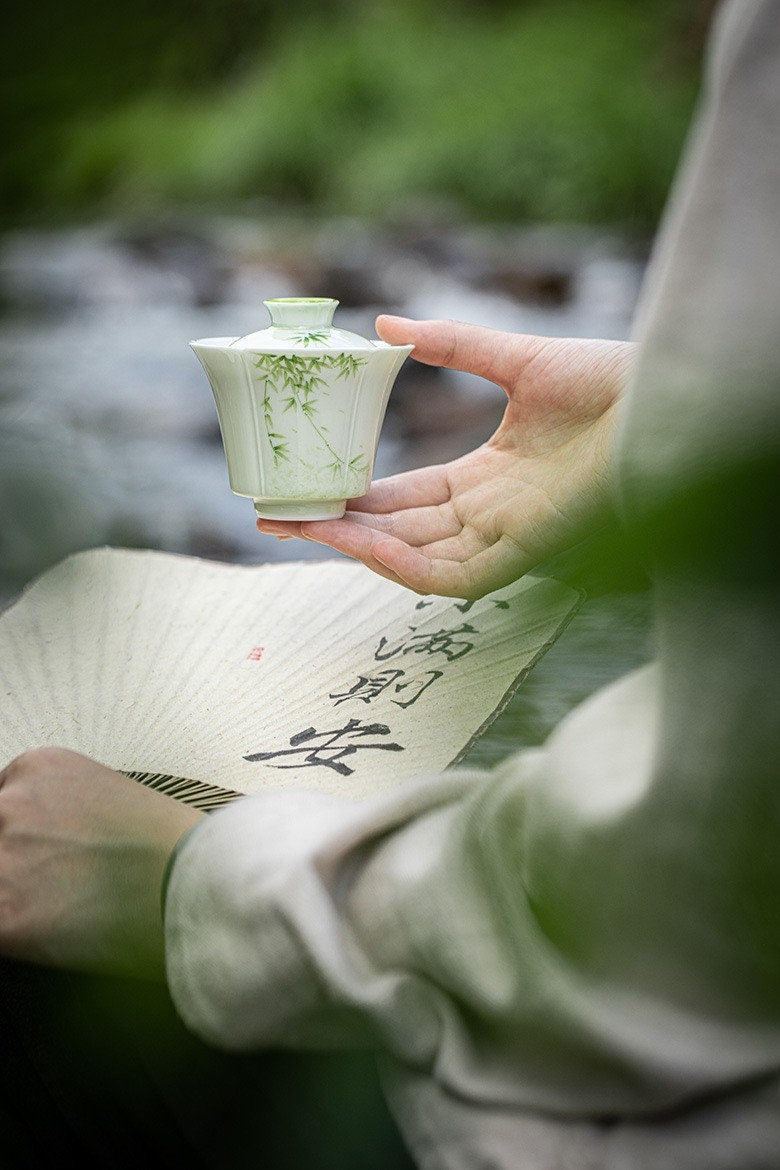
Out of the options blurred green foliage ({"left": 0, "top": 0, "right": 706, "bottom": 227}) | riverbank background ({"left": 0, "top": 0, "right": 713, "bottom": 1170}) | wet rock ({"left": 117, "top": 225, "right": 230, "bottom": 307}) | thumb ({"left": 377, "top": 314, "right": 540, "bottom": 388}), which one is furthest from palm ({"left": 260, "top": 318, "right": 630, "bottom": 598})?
blurred green foliage ({"left": 0, "top": 0, "right": 706, "bottom": 227})

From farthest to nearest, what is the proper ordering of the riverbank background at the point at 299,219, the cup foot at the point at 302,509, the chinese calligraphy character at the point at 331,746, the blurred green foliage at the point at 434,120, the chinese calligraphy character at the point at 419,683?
the blurred green foliage at the point at 434,120, the cup foot at the point at 302,509, the chinese calligraphy character at the point at 419,683, the chinese calligraphy character at the point at 331,746, the riverbank background at the point at 299,219

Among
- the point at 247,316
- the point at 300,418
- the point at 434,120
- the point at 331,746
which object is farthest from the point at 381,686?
the point at 434,120

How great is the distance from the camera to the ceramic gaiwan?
1043mm

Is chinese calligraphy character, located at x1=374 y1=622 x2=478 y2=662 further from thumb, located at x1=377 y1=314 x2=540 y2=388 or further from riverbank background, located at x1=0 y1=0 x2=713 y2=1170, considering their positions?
thumb, located at x1=377 y1=314 x2=540 y2=388

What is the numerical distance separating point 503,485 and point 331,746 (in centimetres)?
37

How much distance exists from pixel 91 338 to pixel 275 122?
477 centimetres

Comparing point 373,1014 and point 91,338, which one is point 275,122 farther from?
point 373,1014

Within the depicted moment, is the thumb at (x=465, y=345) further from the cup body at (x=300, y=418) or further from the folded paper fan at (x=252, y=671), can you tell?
the folded paper fan at (x=252, y=671)

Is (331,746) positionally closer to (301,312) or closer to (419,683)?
(419,683)

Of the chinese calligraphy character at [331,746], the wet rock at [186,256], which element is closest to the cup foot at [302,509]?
the chinese calligraphy character at [331,746]

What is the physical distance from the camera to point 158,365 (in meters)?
4.63

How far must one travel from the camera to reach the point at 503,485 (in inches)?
45.9

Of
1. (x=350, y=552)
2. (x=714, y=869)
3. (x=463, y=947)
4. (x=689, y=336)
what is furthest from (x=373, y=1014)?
(x=350, y=552)

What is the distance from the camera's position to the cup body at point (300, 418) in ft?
3.43
